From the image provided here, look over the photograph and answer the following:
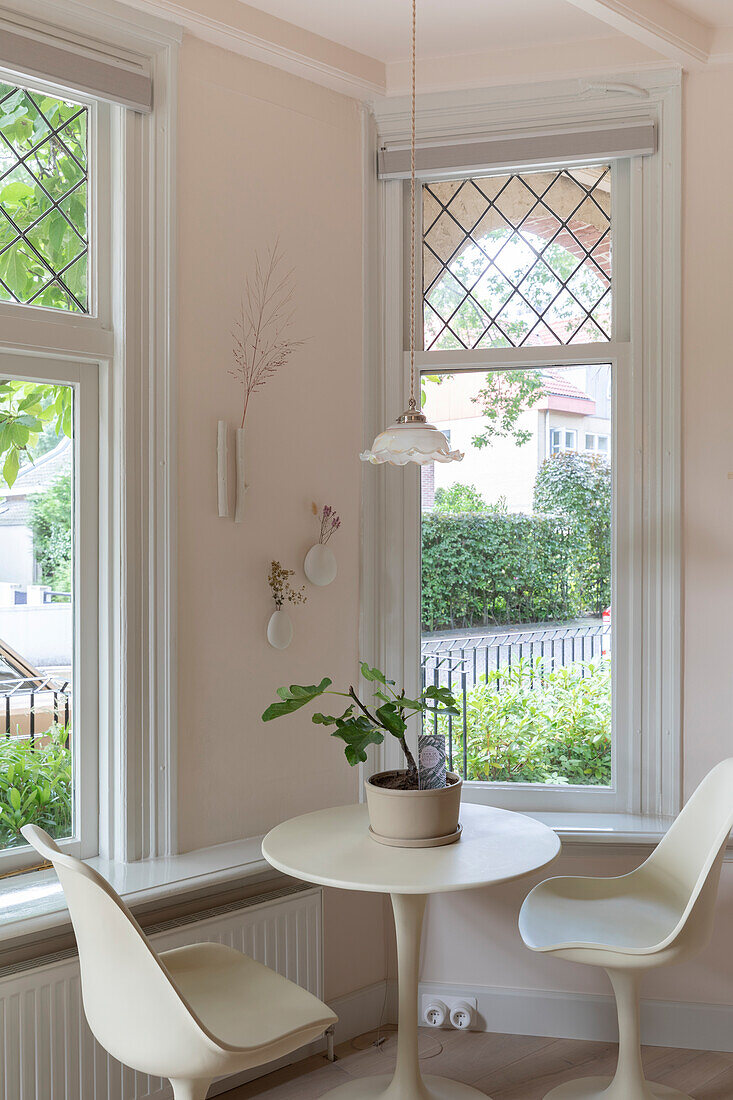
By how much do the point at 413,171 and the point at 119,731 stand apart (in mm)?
1855

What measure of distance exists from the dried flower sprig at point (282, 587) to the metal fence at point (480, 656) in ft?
1.61

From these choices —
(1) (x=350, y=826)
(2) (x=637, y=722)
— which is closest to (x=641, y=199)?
(2) (x=637, y=722)

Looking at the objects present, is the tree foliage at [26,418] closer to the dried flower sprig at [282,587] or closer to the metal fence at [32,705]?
the metal fence at [32,705]

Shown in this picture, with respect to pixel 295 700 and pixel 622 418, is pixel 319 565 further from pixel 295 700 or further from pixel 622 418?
pixel 622 418

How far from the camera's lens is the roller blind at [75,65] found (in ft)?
7.42

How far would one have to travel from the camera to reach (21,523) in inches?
94.4

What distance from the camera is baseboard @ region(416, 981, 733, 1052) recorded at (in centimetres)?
270

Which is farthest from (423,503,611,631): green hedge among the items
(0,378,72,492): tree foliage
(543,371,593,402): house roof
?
(0,378,72,492): tree foliage

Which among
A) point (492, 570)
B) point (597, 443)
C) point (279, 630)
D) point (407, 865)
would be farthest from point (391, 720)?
point (597, 443)

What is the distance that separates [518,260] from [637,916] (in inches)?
78.6

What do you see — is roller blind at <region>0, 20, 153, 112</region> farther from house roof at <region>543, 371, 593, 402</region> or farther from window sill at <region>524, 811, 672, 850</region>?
window sill at <region>524, 811, 672, 850</region>

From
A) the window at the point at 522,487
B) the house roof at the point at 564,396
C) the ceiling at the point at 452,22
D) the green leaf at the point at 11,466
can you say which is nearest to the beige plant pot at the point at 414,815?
the window at the point at 522,487

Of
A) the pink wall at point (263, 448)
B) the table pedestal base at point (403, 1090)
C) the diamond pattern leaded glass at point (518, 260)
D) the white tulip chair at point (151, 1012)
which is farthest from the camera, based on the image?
the diamond pattern leaded glass at point (518, 260)

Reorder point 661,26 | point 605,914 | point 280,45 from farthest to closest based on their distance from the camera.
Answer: point 280,45, point 661,26, point 605,914
